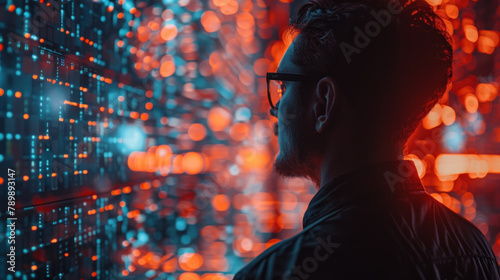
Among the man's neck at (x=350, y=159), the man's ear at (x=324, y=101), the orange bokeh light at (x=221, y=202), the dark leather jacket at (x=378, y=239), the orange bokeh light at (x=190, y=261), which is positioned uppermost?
the man's ear at (x=324, y=101)

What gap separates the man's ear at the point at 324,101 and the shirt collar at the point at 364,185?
0.10 metres

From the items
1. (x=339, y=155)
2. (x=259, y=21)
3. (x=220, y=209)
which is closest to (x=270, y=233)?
(x=220, y=209)

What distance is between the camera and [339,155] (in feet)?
2.28

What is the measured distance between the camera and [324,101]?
707 mm

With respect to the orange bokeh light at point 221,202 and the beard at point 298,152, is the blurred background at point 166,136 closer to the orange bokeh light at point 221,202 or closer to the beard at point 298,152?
the orange bokeh light at point 221,202

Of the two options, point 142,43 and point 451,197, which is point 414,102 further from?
point 451,197

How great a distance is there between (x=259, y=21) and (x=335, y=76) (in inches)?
79.4

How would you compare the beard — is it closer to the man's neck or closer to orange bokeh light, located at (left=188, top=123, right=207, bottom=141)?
the man's neck

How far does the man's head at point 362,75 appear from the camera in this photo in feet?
2.25

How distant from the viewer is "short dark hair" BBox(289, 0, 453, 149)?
2.25ft

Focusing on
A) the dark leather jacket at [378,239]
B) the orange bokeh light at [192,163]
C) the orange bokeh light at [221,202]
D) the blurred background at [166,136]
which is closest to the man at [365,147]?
the dark leather jacket at [378,239]

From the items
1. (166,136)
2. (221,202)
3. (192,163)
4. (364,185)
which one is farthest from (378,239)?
(221,202)

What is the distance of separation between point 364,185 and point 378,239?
97mm

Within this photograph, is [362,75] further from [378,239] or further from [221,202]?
[221,202]
